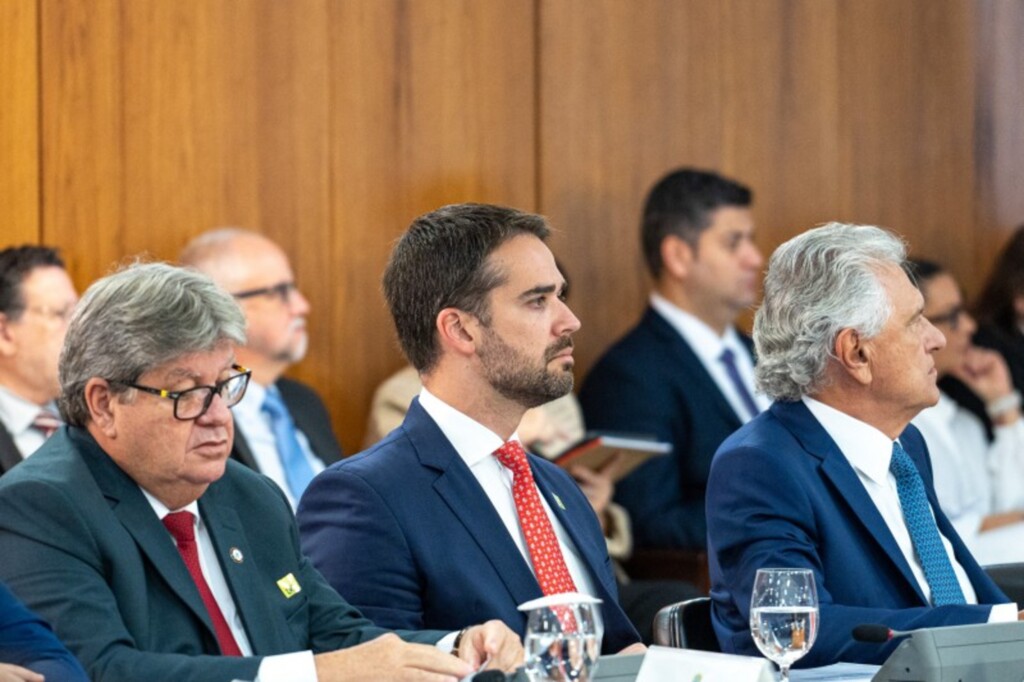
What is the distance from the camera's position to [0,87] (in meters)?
4.95

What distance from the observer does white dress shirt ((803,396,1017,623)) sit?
3408mm

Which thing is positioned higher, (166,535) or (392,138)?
(392,138)

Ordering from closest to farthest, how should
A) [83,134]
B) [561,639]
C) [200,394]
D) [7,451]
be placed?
[561,639] < [200,394] < [7,451] < [83,134]

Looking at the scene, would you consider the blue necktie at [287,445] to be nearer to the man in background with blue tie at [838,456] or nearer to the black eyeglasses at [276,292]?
the black eyeglasses at [276,292]

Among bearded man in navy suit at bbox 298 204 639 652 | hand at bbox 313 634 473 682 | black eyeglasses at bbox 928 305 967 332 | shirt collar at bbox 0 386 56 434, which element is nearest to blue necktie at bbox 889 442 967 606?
bearded man in navy suit at bbox 298 204 639 652

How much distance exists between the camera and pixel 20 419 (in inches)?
187

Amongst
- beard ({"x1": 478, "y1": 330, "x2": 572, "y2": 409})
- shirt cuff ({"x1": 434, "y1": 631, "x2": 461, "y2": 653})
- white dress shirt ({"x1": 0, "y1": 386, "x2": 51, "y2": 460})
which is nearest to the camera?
shirt cuff ({"x1": 434, "y1": 631, "x2": 461, "y2": 653})

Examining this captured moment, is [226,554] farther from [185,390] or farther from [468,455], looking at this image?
[468,455]

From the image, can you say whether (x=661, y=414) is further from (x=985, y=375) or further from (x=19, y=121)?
(x=19, y=121)

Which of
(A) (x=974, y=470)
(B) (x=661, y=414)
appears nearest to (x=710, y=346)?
(B) (x=661, y=414)

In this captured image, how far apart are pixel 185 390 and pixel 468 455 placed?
2.19 ft

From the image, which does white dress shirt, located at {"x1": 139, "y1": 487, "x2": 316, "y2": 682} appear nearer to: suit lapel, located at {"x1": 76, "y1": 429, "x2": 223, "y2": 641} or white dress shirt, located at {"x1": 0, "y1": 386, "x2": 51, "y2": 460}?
suit lapel, located at {"x1": 76, "y1": 429, "x2": 223, "y2": 641}

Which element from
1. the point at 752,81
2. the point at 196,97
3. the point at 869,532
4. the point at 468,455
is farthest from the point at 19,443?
the point at 752,81

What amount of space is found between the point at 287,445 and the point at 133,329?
2428 millimetres
